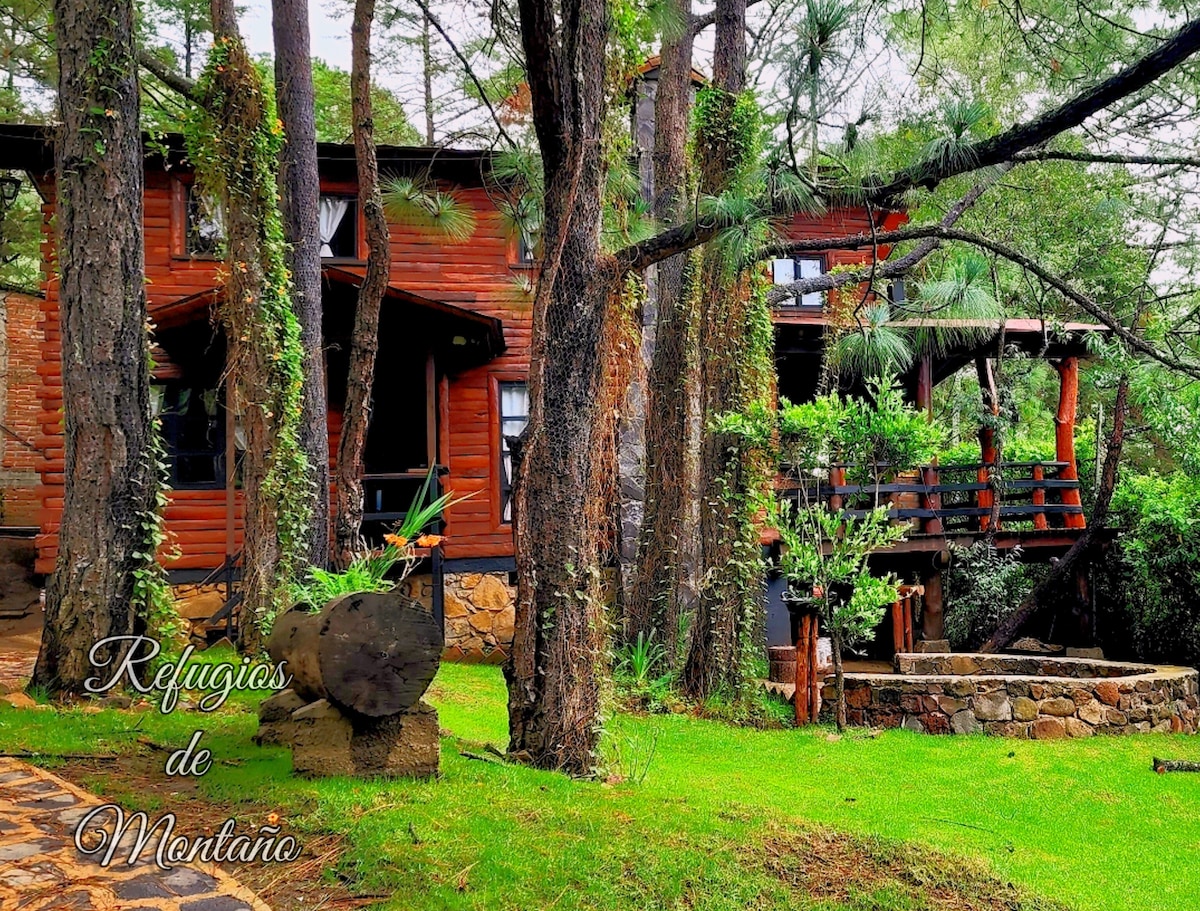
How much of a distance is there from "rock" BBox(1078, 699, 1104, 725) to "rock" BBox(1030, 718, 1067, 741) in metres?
0.23

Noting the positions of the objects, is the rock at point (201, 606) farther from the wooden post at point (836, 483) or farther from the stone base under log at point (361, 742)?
the wooden post at point (836, 483)

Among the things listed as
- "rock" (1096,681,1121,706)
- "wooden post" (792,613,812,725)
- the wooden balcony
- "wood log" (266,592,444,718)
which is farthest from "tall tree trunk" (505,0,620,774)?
the wooden balcony

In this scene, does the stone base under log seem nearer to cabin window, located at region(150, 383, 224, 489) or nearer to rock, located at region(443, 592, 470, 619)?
rock, located at region(443, 592, 470, 619)

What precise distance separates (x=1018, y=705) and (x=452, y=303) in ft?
28.6

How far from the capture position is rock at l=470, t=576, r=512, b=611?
42.3ft


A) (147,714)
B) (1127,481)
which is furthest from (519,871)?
(1127,481)

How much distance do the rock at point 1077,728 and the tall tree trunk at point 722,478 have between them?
9.84 ft

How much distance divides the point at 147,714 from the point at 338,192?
881cm

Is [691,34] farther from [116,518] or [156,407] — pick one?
[116,518]

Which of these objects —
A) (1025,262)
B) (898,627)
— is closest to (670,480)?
(898,627)

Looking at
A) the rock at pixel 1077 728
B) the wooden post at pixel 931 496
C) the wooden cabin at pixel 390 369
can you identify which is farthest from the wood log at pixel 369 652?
the wooden post at pixel 931 496

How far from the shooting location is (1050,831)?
20.0 ft

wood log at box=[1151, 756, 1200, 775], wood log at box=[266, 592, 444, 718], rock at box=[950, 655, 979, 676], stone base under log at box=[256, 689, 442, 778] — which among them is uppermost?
wood log at box=[266, 592, 444, 718]

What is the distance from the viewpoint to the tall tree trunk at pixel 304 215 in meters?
9.68
